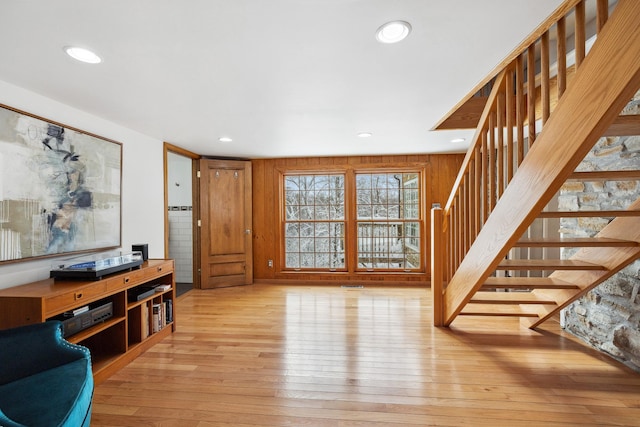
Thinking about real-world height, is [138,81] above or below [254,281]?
above

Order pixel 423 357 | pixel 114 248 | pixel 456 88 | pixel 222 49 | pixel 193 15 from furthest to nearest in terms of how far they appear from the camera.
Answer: pixel 114 248 → pixel 423 357 → pixel 456 88 → pixel 222 49 → pixel 193 15

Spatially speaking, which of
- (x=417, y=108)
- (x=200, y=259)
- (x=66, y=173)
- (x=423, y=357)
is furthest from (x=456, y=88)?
(x=200, y=259)

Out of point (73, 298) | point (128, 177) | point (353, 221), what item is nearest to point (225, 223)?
point (128, 177)

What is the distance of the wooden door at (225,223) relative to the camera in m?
4.59

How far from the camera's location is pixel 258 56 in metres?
1.74

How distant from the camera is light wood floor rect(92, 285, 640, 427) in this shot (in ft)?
5.70

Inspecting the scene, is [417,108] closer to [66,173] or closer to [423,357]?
[423,357]

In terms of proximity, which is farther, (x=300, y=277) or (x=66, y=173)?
(x=300, y=277)

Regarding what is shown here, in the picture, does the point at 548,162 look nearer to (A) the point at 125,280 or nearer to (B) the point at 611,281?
(B) the point at 611,281

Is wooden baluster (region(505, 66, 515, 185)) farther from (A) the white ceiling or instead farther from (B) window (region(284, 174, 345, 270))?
(B) window (region(284, 174, 345, 270))

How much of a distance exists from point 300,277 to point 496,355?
10.3ft

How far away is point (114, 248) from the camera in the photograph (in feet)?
9.64

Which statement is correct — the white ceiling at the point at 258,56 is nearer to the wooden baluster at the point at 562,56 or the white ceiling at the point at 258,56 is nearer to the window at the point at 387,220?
the wooden baluster at the point at 562,56

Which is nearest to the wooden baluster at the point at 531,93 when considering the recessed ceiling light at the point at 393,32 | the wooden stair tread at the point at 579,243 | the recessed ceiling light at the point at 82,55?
the wooden stair tread at the point at 579,243
